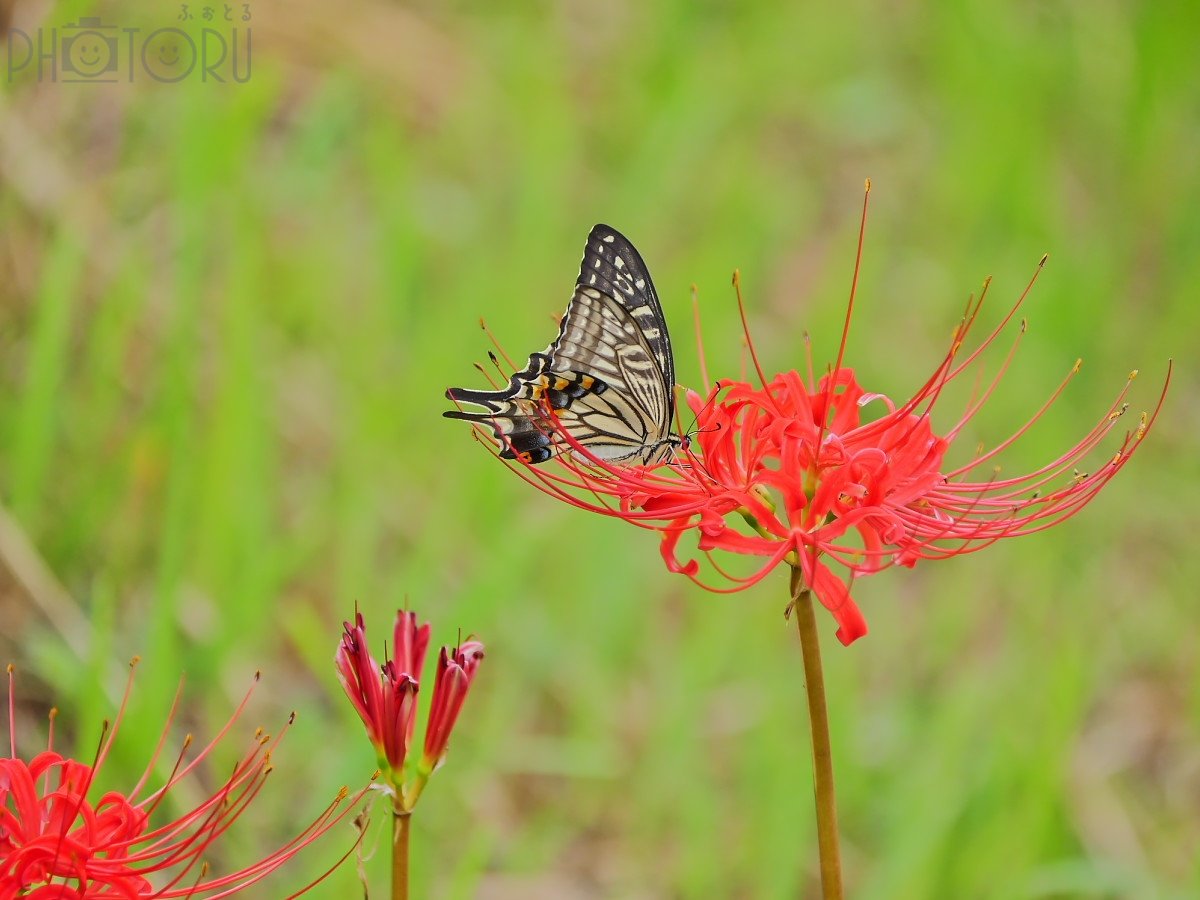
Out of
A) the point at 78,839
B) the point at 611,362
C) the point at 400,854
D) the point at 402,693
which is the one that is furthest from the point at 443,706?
the point at 611,362

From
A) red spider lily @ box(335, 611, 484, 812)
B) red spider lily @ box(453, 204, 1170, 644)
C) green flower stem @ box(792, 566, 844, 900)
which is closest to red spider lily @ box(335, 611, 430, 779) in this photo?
red spider lily @ box(335, 611, 484, 812)

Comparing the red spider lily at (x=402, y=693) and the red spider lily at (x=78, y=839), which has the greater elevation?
the red spider lily at (x=402, y=693)

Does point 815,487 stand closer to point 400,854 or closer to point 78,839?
Answer: point 400,854

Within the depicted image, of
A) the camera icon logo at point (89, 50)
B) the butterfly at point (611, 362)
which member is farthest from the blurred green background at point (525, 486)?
the butterfly at point (611, 362)

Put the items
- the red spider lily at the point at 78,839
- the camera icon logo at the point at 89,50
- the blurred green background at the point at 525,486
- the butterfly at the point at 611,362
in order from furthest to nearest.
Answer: the camera icon logo at the point at 89,50 → the blurred green background at the point at 525,486 → the butterfly at the point at 611,362 → the red spider lily at the point at 78,839

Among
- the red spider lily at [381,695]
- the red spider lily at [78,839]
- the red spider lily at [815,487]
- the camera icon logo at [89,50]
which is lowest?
the red spider lily at [78,839]

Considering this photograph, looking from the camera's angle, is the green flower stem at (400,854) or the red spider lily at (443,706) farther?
the red spider lily at (443,706)

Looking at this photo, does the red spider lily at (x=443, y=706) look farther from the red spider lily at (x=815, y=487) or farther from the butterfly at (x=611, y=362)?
the butterfly at (x=611, y=362)
